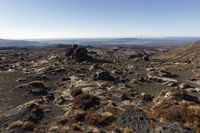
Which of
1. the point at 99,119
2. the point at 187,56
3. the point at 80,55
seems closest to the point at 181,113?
the point at 99,119

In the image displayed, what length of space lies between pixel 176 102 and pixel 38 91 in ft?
105

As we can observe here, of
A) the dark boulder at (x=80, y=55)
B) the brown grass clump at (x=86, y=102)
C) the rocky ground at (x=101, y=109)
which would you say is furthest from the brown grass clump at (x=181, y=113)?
the dark boulder at (x=80, y=55)

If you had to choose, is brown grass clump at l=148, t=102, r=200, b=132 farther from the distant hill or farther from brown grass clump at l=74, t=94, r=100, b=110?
the distant hill

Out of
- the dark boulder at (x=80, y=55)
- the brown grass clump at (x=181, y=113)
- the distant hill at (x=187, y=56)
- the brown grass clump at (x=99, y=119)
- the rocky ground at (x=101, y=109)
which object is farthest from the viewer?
the distant hill at (x=187, y=56)

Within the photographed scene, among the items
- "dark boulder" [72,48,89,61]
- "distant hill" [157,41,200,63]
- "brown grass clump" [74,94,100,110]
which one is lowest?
"distant hill" [157,41,200,63]

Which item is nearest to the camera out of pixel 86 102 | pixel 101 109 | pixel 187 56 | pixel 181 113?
pixel 181 113

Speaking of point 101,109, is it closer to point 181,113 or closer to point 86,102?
point 86,102

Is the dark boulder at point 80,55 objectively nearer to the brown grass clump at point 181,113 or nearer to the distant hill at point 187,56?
the distant hill at point 187,56

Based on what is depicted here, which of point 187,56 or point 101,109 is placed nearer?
point 101,109

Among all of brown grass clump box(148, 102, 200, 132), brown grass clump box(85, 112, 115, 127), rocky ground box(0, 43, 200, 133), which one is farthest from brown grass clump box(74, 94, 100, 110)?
brown grass clump box(148, 102, 200, 132)

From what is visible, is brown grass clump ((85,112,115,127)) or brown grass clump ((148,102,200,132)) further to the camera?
brown grass clump ((85,112,115,127))

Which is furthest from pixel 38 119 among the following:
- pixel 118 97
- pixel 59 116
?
pixel 118 97

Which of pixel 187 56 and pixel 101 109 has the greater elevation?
pixel 101 109

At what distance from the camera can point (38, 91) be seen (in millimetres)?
61312
